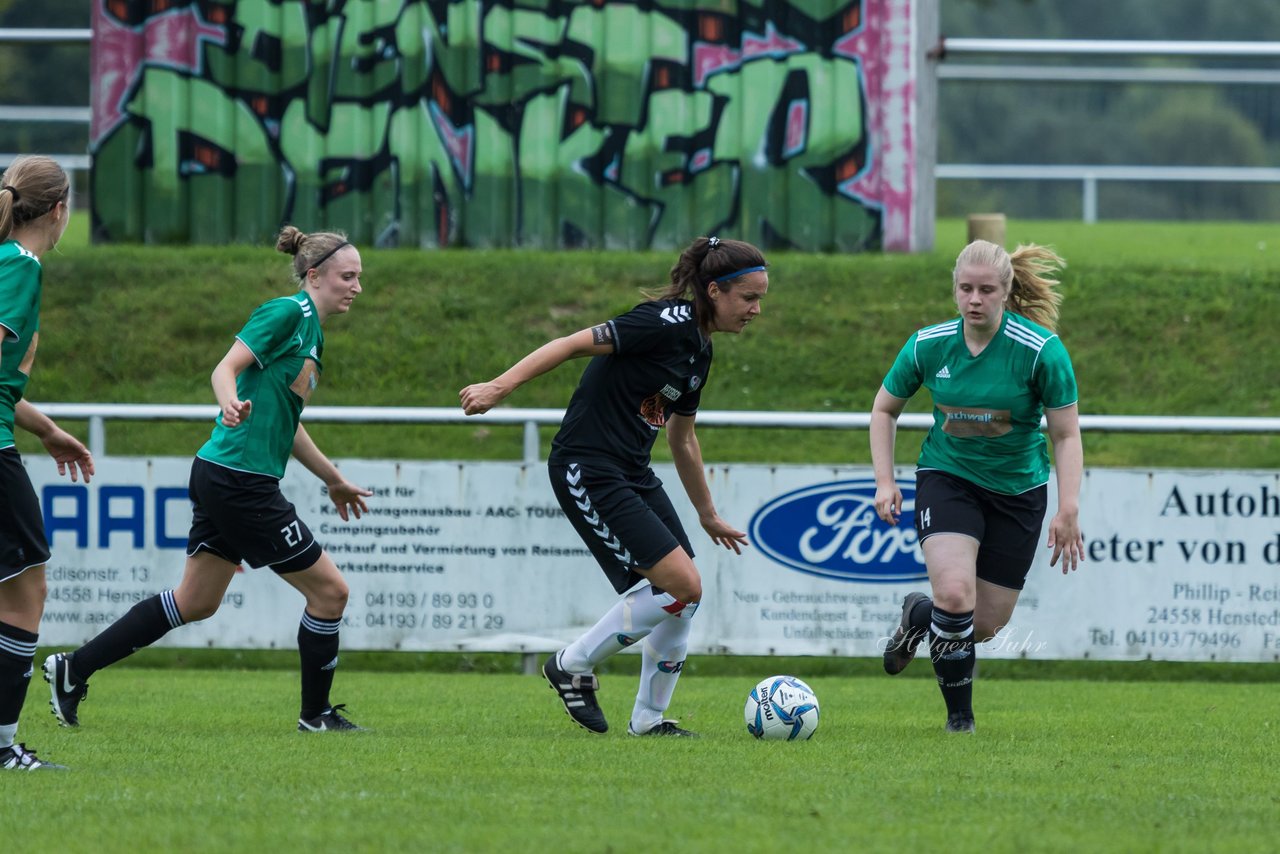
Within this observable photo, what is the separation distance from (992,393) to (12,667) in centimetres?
378

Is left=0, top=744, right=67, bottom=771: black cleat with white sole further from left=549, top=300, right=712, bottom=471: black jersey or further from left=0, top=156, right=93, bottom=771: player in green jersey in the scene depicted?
left=549, top=300, right=712, bottom=471: black jersey

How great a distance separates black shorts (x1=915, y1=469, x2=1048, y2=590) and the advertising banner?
2449 millimetres

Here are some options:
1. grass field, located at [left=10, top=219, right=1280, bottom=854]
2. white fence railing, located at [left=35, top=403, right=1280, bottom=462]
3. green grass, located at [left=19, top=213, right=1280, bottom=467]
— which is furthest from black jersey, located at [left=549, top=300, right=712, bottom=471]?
green grass, located at [left=19, top=213, right=1280, bottom=467]

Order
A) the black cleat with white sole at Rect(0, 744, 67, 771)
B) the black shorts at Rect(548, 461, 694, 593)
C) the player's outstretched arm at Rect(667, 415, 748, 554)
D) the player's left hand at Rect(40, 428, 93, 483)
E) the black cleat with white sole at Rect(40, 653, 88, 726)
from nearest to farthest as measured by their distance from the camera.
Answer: the black cleat with white sole at Rect(0, 744, 67, 771) < the player's left hand at Rect(40, 428, 93, 483) < the black shorts at Rect(548, 461, 694, 593) < the player's outstretched arm at Rect(667, 415, 748, 554) < the black cleat with white sole at Rect(40, 653, 88, 726)

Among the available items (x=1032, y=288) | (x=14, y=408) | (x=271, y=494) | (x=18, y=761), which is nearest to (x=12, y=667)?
(x=18, y=761)

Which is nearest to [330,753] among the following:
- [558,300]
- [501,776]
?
[501,776]

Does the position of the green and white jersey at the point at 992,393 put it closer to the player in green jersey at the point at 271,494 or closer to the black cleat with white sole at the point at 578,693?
the black cleat with white sole at the point at 578,693

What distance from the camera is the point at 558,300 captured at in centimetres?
1463

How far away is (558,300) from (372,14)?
12.2 feet

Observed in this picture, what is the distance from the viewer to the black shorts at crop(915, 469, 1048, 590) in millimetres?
7008

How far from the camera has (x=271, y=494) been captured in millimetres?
7008

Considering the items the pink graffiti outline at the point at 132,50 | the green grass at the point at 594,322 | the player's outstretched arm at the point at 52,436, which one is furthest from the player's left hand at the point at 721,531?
the pink graffiti outline at the point at 132,50

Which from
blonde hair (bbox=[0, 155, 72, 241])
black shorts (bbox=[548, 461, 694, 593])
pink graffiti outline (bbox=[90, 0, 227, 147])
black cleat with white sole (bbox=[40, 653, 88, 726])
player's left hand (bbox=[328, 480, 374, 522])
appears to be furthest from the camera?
pink graffiti outline (bbox=[90, 0, 227, 147])

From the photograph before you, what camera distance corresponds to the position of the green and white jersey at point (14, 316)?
5480mm
